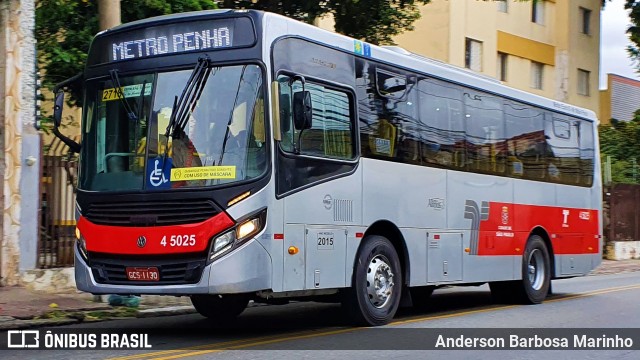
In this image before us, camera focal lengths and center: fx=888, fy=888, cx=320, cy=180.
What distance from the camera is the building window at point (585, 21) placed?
39709 mm

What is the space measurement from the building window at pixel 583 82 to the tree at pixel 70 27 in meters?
26.6

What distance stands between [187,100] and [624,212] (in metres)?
25.1

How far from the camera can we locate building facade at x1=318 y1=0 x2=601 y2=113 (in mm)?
31969

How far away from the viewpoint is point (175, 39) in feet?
31.5

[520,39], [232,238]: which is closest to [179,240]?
[232,238]

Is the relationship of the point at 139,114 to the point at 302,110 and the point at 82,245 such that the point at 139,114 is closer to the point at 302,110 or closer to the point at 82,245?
the point at 82,245

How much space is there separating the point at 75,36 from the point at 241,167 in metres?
8.28

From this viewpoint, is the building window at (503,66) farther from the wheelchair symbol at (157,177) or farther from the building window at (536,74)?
the wheelchair symbol at (157,177)

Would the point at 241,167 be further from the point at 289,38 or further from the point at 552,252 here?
the point at 552,252

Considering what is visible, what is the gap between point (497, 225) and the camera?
1374 cm

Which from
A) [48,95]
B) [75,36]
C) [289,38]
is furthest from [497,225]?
[48,95]

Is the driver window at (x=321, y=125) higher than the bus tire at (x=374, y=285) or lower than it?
higher

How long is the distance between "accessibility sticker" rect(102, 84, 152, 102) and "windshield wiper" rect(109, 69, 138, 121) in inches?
0.6

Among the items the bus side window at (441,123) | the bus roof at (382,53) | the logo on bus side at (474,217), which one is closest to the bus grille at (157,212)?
the bus roof at (382,53)
